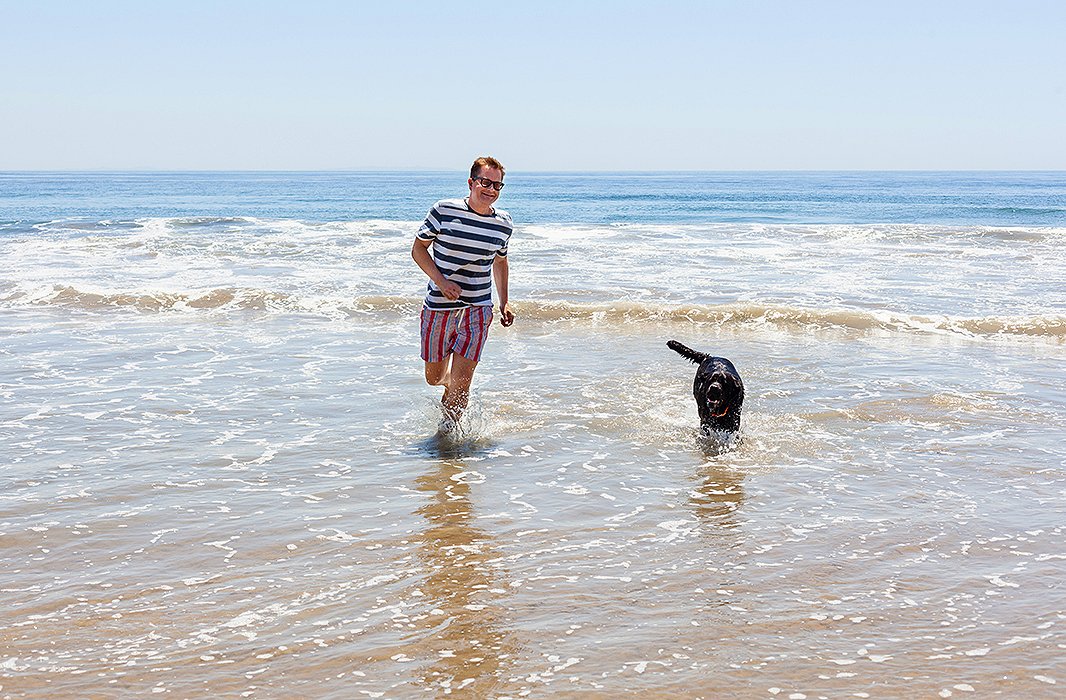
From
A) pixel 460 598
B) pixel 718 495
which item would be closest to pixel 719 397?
pixel 718 495

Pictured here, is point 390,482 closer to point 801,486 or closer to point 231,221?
point 801,486

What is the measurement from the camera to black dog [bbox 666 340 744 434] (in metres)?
6.32

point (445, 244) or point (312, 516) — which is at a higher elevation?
point (445, 244)

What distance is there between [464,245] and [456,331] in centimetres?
60

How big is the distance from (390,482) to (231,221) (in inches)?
1113

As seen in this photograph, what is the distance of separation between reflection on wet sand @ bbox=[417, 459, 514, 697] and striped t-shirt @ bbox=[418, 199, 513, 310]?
135 cm

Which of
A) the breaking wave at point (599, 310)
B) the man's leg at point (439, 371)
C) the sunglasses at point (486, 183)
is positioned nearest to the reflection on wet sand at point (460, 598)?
the man's leg at point (439, 371)

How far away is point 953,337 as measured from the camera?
10.8 m

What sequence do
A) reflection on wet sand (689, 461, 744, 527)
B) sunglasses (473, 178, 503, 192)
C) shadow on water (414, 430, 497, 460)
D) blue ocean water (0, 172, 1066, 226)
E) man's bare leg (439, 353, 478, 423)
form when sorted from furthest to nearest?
blue ocean water (0, 172, 1066, 226) < man's bare leg (439, 353, 478, 423) < shadow on water (414, 430, 497, 460) < sunglasses (473, 178, 503, 192) < reflection on wet sand (689, 461, 744, 527)

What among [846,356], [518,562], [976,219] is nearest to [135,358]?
[518,562]

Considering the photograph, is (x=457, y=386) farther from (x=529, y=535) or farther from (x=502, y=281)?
(x=529, y=535)

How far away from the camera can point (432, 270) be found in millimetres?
6062

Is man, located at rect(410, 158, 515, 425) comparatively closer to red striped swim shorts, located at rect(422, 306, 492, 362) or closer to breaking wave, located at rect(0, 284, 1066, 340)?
red striped swim shorts, located at rect(422, 306, 492, 362)
